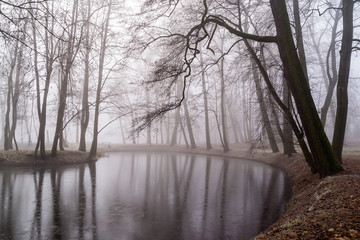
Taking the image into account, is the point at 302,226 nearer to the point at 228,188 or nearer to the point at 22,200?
the point at 228,188

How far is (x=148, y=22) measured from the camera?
27.9 feet

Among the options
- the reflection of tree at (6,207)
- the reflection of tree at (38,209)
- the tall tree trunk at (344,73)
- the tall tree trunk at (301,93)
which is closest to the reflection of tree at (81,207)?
the reflection of tree at (38,209)

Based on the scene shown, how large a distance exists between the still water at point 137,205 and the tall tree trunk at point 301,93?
2.09 meters

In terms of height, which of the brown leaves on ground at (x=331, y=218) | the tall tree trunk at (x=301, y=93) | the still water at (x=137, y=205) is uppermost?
the tall tree trunk at (x=301, y=93)

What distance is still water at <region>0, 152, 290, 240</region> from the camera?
21.1 feet

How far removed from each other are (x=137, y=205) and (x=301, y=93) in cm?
621

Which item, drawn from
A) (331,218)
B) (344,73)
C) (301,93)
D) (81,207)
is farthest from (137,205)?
(344,73)

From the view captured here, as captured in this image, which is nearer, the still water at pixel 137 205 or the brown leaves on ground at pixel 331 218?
the brown leaves on ground at pixel 331 218

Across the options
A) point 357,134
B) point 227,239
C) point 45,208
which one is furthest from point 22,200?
point 357,134

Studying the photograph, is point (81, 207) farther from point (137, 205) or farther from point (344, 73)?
point (344, 73)

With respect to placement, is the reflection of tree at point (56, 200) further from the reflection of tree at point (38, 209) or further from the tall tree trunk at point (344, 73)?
the tall tree trunk at point (344, 73)

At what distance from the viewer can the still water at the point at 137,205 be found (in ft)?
21.1

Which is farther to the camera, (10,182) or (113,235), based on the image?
(10,182)

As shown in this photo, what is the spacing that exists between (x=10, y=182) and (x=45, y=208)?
4913 millimetres
